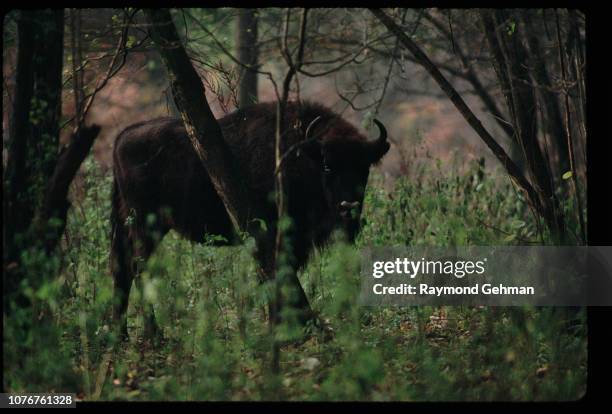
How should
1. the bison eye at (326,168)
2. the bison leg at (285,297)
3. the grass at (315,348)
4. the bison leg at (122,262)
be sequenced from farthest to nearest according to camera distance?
the bison leg at (122,262) < the bison eye at (326,168) < the bison leg at (285,297) < the grass at (315,348)

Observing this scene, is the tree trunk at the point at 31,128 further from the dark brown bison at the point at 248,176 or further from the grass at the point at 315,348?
the dark brown bison at the point at 248,176

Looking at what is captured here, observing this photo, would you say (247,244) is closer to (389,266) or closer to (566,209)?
(389,266)

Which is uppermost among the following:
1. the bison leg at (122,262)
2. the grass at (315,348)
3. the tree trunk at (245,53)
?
the tree trunk at (245,53)

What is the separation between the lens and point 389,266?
226 inches

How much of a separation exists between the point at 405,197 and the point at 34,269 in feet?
13.8

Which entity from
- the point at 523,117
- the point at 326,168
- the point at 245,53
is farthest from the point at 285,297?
the point at 245,53

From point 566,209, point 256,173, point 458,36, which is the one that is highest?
point 458,36

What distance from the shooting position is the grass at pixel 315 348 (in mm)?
5016

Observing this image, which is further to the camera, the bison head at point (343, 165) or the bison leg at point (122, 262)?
the bison leg at point (122, 262)

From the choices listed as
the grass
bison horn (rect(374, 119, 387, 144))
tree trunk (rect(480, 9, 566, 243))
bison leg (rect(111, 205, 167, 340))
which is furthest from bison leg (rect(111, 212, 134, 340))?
tree trunk (rect(480, 9, 566, 243))

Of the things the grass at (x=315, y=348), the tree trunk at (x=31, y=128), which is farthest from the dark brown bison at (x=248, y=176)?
the tree trunk at (x=31, y=128)

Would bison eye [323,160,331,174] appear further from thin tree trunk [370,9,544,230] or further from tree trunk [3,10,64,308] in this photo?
tree trunk [3,10,64,308]

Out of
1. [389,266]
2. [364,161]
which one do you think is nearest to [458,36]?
[364,161]

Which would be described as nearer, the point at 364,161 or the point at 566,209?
the point at 566,209
